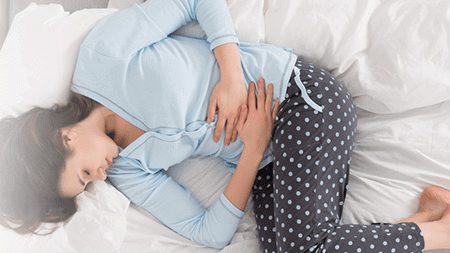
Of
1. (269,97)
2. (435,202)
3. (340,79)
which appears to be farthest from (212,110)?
(435,202)

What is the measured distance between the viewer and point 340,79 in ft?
3.57

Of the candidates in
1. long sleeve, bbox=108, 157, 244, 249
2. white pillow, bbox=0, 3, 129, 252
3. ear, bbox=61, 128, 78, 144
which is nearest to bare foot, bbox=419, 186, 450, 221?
long sleeve, bbox=108, 157, 244, 249

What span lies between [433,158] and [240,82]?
0.54m

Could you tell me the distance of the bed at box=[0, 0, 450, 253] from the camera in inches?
38.6

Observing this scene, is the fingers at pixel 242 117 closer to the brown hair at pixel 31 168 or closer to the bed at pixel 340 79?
the bed at pixel 340 79

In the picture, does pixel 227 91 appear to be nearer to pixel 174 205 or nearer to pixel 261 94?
pixel 261 94

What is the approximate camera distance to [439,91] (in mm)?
1013

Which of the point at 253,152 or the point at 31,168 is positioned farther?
the point at 253,152

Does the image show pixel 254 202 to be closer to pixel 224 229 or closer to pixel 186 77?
pixel 224 229

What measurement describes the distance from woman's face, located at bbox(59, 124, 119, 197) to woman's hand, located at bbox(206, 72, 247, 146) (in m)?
0.27

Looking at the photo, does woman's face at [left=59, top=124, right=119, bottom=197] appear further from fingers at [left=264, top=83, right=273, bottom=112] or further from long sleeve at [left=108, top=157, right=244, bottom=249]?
fingers at [left=264, top=83, right=273, bottom=112]

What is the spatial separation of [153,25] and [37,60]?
295 mm

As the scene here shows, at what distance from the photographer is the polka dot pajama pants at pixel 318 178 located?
941 mm

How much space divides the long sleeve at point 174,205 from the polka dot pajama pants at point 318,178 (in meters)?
0.14
